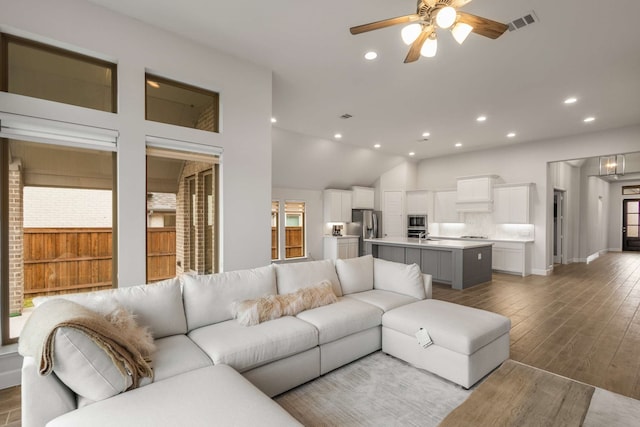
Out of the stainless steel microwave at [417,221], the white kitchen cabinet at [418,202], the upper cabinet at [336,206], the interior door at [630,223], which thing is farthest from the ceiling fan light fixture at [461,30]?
Result: the interior door at [630,223]

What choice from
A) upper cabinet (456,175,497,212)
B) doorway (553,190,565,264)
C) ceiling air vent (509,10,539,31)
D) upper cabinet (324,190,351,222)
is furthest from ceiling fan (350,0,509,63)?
doorway (553,190,565,264)

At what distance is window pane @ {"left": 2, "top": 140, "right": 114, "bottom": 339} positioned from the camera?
261cm

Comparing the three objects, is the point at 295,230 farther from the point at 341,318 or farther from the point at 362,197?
the point at 341,318

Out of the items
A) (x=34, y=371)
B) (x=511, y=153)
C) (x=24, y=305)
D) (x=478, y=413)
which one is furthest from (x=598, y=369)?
(x=511, y=153)

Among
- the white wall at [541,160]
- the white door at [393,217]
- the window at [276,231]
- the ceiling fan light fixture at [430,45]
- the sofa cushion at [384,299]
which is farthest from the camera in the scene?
the white door at [393,217]

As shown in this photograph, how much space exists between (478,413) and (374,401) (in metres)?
0.90

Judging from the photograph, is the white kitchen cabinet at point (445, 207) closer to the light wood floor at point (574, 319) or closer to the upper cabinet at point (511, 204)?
the upper cabinet at point (511, 204)

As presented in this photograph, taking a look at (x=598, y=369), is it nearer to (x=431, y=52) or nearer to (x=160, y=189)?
(x=431, y=52)

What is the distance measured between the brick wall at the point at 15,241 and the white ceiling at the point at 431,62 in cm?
177

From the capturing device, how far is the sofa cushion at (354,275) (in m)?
3.50

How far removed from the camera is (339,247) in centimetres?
856

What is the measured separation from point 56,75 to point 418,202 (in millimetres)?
8606

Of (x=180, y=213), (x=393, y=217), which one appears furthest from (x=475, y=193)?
(x=180, y=213)

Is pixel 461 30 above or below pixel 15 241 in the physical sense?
above
